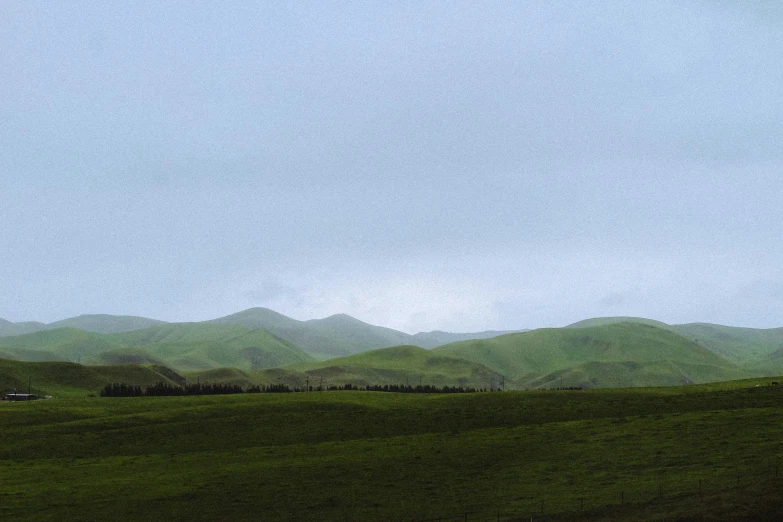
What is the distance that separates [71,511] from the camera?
6084 cm

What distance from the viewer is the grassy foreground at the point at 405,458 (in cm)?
5866

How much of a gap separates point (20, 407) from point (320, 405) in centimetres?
4079

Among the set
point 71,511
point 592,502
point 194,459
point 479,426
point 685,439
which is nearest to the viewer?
point 592,502

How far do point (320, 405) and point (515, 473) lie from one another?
46486mm

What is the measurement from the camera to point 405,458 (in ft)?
251

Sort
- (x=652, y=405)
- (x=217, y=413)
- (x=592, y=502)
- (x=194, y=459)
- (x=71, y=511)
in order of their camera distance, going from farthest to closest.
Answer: (x=217, y=413)
(x=652, y=405)
(x=194, y=459)
(x=71, y=511)
(x=592, y=502)

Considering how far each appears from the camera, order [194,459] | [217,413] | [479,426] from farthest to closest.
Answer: [217,413], [479,426], [194,459]

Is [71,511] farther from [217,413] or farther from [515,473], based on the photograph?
[217,413]

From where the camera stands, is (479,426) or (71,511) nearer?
(71,511)

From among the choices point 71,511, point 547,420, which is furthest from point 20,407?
point 547,420

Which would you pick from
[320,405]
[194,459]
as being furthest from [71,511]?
[320,405]

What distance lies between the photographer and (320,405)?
111m

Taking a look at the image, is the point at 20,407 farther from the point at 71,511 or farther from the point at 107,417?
the point at 71,511

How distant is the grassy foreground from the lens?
58.7 metres
